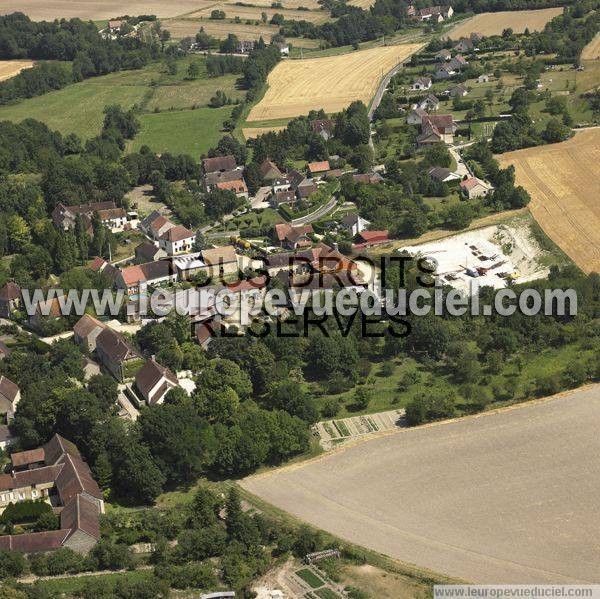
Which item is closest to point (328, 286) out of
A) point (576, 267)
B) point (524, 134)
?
point (576, 267)

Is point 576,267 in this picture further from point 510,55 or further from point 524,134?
point 510,55

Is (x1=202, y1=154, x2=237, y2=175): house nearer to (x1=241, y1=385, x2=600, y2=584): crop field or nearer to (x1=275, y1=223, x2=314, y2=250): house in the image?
(x1=275, y1=223, x2=314, y2=250): house

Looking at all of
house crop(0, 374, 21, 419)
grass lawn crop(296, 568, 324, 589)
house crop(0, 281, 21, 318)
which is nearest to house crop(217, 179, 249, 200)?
house crop(0, 281, 21, 318)

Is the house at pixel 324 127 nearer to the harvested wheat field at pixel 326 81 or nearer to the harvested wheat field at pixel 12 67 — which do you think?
the harvested wheat field at pixel 326 81

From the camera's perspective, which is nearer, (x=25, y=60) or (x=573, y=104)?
(x=573, y=104)

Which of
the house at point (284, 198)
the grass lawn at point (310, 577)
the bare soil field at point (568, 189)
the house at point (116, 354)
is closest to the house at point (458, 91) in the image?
the bare soil field at point (568, 189)

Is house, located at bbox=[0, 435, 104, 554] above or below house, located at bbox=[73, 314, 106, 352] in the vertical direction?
below
